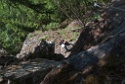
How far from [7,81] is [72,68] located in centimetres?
267

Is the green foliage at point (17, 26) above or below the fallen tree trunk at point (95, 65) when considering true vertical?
below

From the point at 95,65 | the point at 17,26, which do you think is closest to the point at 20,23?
the point at 17,26

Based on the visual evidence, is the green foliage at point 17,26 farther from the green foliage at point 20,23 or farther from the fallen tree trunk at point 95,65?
the fallen tree trunk at point 95,65

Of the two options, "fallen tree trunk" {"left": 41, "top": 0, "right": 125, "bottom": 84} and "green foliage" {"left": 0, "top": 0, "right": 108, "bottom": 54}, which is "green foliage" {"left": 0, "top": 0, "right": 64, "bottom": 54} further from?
"fallen tree trunk" {"left": 41, "top": 0, "right": 125, "bottom": 84}

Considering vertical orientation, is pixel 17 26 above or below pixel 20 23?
below

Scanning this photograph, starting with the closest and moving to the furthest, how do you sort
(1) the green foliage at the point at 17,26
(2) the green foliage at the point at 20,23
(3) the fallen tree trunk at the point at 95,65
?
(3) the fallen tree trunk at the point at 95,65
(2) the green foliage at the point at 20,23
(1) the green foliage at the point at 17,26

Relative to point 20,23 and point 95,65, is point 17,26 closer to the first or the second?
point 20,23

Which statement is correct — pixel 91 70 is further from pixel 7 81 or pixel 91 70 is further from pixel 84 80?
pixel 7 81

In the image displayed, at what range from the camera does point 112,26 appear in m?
7.31

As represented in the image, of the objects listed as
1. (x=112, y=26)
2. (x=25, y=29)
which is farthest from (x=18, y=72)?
(x=25, y=29)

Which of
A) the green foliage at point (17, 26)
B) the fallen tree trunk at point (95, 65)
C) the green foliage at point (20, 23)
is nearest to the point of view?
the fallen tree trunk at point (95, 65)

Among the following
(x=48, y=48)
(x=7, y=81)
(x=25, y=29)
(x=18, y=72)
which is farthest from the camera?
(x=25, y=29)

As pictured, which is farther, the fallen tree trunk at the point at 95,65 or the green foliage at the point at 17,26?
the green foliage at the point at 17,26

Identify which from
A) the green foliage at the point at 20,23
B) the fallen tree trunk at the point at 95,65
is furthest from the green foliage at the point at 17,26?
the fallen tree trunk at the point at 95,65
